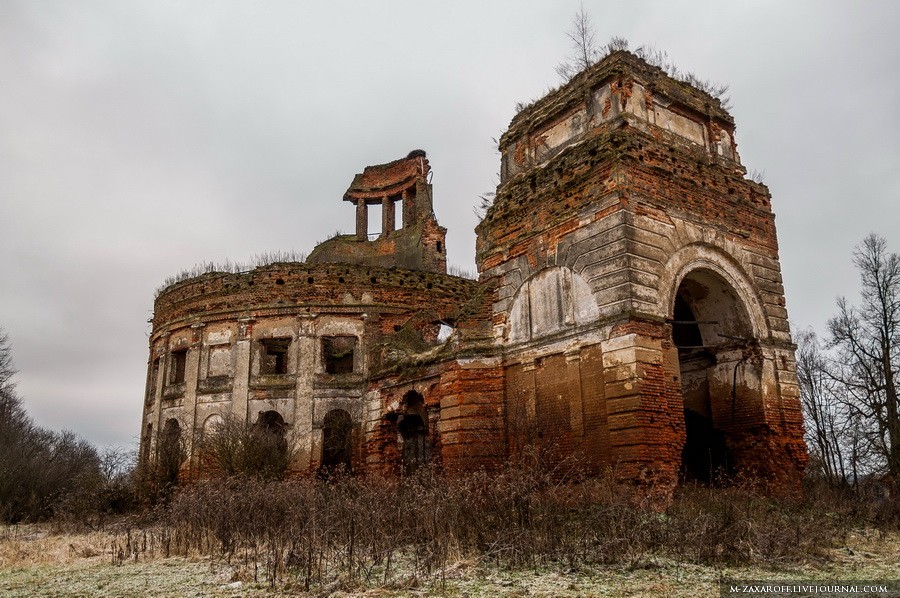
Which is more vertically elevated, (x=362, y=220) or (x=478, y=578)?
(x=362, y=220)

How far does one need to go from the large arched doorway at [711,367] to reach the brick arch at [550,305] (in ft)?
6.21

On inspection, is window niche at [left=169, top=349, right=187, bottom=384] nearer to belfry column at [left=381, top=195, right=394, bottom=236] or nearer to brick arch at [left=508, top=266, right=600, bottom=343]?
belfry column at [left=381, top=195, right=394, bottom=236]

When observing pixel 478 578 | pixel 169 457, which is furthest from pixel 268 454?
pixel 478 578

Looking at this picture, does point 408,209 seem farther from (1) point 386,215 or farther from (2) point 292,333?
(2) point 292,333

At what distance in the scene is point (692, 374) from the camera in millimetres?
13141

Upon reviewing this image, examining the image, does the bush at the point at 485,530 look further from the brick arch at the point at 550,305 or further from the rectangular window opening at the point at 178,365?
the rectangular window opening at the point at 178,365

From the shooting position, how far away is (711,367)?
12672mm

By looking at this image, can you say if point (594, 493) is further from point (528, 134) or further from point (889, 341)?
point (889, 341)

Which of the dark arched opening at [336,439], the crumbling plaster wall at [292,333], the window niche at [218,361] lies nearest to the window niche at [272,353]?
the crumbling plaster wall at [292,333]

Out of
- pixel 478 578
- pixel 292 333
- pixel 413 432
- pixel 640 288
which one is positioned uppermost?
pixel 292 333

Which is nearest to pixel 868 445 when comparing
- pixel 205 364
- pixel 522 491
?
pixel 522 491

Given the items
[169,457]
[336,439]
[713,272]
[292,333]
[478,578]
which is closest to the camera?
[478,578]

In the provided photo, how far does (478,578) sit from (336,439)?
13019 mm

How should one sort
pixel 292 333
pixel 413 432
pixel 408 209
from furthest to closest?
pixel 408 209, pixel 292 333, pixel 413 432
